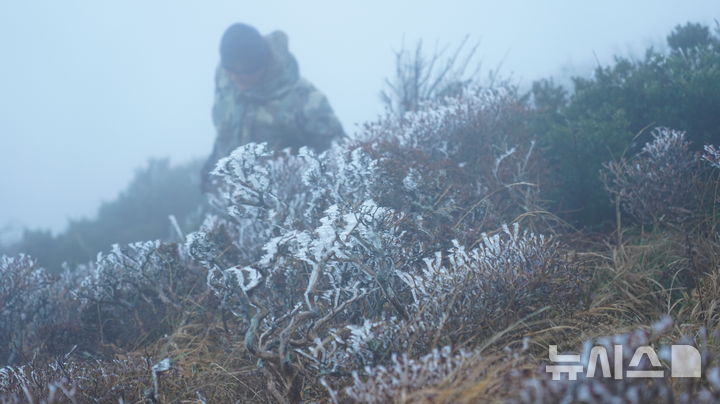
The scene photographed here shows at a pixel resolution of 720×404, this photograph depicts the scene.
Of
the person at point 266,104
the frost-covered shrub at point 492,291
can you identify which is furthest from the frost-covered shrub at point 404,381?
the person at point 266,104

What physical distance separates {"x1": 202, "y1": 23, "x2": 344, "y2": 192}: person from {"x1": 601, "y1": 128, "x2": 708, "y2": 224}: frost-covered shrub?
189 inches

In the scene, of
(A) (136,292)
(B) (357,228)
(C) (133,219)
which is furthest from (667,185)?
(C) (133,219)

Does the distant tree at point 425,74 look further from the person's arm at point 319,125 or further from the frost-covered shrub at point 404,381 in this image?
the frost-covered shrub at point 404,381

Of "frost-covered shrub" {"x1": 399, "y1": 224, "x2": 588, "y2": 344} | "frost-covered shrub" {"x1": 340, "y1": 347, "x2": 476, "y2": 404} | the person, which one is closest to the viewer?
"frost-covered shrub" {"x1": 340, "y1": 347, "x2": 476, "y2": 404}

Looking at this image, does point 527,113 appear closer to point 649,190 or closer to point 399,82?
point 649,190

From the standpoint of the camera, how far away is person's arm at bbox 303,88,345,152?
7.58 meters

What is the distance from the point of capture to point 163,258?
396cm

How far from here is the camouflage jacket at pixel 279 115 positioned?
7.59 meters

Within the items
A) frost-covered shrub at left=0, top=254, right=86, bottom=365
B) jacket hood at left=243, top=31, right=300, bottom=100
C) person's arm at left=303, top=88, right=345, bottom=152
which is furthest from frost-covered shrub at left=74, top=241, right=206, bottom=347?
jacket hood at left=243, top=31, right=300, bottom=100

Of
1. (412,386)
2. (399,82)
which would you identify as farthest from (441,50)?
(412,386)

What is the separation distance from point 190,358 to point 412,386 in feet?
6.44

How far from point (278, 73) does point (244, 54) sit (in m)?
0.72

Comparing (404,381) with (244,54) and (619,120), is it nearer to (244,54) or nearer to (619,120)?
(619,120)

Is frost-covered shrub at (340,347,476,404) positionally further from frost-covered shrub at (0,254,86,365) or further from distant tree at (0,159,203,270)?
distant tree at (0,159,203,270)
